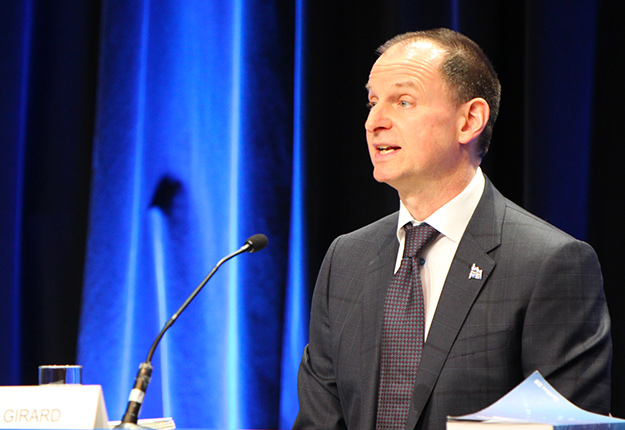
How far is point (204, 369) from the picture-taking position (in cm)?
259

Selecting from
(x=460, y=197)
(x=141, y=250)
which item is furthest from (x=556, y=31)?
(x=141, y=250)

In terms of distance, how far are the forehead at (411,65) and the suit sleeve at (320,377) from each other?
0.48 meters

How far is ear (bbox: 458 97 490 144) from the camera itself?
1.95 metres

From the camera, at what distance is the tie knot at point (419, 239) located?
1866 mm

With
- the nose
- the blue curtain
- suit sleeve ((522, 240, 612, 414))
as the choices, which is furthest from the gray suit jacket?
the blue curtain

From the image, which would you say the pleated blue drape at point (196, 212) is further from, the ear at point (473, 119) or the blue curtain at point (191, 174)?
the ear at point (473, 119)

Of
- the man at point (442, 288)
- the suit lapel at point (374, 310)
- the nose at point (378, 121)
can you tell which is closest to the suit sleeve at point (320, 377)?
the man at point (442, 288)

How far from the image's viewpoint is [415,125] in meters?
1.90

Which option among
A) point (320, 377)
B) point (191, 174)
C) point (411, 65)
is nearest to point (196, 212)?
point (191, 174)

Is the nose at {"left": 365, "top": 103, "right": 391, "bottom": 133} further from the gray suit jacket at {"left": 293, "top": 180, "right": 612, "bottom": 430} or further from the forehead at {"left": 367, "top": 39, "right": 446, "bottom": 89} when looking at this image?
the gray suit jacket at {"left": 293, "top": 180, "right": 612, "bottom": 430}

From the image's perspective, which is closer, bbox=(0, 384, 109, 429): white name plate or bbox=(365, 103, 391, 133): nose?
bbox=(0, 384, 109, 429): white name plate

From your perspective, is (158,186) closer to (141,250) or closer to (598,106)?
(141,250)

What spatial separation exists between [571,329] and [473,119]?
578mm

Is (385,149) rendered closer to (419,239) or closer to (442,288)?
(419,239)
